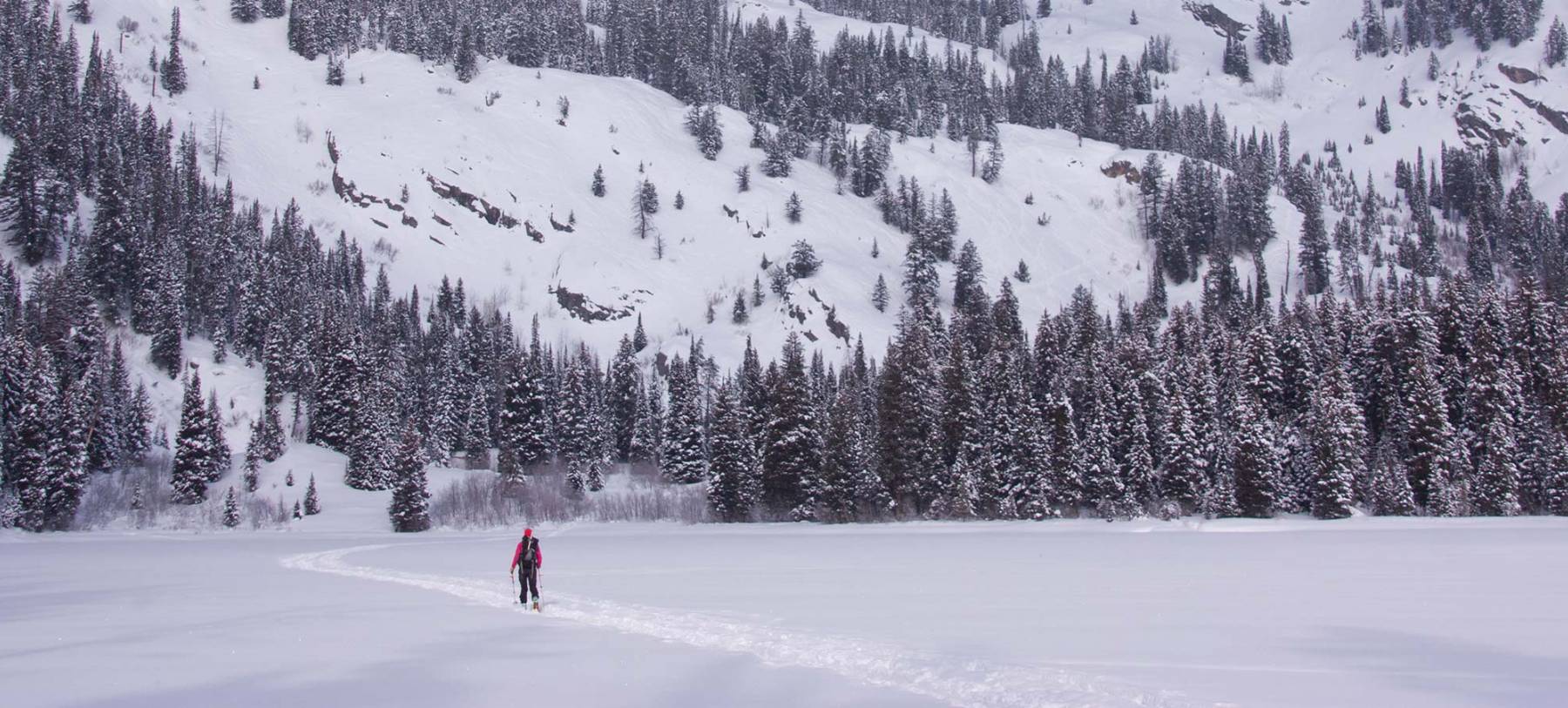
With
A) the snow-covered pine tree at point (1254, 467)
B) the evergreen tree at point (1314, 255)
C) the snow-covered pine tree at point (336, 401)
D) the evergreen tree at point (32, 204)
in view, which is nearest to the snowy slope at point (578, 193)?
the evergreen tree at point (1314, 255)

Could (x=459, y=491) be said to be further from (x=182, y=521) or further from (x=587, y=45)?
(x=587, y=45)

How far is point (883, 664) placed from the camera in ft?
48.0

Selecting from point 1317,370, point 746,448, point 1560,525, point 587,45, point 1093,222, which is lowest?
point 1560,525

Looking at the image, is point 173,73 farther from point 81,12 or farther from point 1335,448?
point 1335,448

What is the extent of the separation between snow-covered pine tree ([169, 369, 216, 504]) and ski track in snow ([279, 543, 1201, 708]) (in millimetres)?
59157

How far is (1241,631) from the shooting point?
54.4 feet

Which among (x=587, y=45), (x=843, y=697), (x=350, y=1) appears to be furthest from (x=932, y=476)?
(x=350, y=1)

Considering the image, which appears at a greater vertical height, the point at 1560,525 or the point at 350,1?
the point at 350,1

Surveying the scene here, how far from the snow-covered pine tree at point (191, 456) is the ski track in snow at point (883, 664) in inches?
2329

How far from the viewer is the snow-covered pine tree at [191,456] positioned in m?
69.8

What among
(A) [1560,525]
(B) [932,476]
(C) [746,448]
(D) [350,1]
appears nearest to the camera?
(A) [1560,525]

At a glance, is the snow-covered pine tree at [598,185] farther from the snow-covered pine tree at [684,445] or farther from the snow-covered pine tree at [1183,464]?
the snow-covered pine tree at [1183,464]

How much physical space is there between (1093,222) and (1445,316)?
277ft

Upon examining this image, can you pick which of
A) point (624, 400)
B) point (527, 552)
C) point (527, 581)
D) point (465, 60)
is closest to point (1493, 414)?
point (527, 552)
